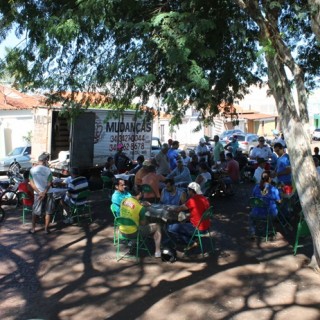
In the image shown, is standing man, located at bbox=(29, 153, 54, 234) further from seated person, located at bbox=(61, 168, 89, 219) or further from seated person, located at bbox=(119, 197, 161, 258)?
seated person, located at bbox=(119, 197, 161, 258)

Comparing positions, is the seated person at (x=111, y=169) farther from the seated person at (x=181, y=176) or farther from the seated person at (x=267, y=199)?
the seated person at (x=267, y=199)

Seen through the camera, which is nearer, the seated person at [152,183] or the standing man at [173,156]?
the seated person at [152,183]

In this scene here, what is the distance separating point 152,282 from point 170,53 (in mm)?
3122

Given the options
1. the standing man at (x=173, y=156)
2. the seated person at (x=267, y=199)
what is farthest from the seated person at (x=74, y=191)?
the standing man at (x=173, y=156)

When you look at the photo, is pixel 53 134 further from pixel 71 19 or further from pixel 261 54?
pixel 261 54

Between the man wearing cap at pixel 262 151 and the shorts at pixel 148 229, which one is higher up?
the man wearing cap at pixel 262 151

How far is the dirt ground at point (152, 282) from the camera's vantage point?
17.5 ft

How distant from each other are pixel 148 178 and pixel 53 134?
27.2 ft

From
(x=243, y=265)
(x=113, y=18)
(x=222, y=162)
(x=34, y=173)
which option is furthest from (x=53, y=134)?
(x=243, y=265)

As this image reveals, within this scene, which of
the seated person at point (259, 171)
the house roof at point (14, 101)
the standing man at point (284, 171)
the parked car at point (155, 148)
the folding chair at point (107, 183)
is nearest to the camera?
the standing man at point (284, 171)

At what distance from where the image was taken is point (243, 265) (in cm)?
696

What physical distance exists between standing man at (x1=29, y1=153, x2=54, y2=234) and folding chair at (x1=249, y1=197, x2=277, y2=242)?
3.95 metres

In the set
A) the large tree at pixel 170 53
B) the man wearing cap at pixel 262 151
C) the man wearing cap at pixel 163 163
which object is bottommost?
the man wearing cap at pixel 163 163

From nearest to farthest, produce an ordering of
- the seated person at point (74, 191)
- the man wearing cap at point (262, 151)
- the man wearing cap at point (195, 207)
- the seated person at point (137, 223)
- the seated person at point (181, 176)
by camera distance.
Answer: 1. the seated person at point (137, 223)
2. the man wearing cap at point (195, 207)
3. the seated person at point (74, 191)
4. the seated person at point (181, 176)
5. the man wearing cap at point (262, 151)
